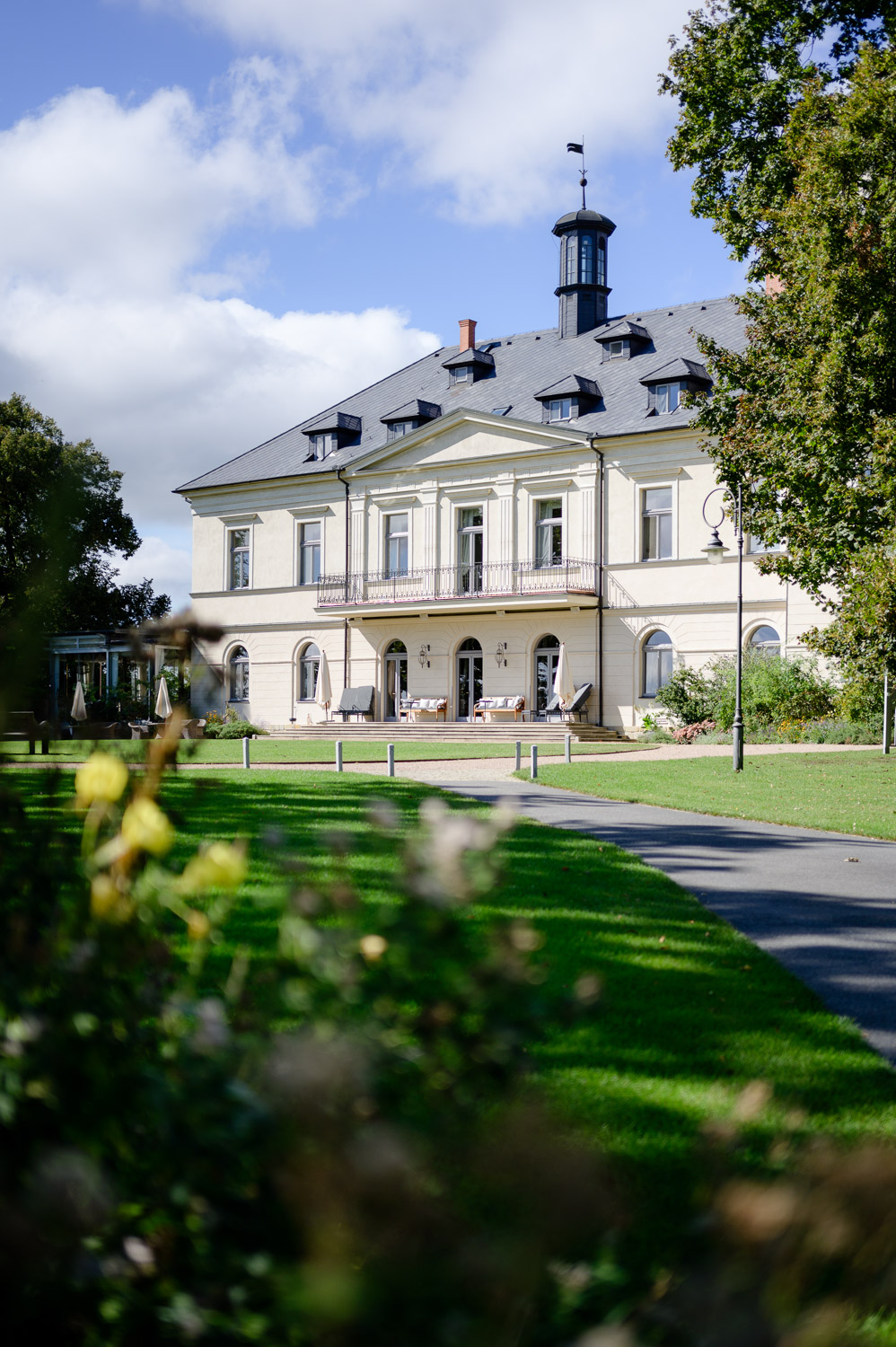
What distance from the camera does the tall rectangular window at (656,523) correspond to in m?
33.9

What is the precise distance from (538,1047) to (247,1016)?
8.96ft

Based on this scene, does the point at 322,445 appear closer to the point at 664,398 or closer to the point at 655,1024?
the point at 664,398

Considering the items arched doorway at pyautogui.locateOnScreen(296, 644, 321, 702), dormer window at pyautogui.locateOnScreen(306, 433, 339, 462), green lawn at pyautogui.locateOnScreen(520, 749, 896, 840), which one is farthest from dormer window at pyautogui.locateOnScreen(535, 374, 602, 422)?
green lawn at pyautogui.locateOnScreen(520, 749, 896, 840)

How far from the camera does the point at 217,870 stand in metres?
1.37

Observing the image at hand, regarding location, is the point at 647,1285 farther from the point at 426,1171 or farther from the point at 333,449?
the point at 333,449

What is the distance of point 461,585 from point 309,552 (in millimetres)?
6631

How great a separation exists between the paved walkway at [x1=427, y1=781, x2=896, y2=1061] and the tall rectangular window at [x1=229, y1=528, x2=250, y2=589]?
30.4 meters

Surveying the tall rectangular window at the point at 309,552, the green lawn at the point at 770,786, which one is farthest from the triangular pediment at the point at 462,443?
the green lawn at the point at 770,786

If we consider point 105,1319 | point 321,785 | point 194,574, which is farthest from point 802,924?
point 194,574

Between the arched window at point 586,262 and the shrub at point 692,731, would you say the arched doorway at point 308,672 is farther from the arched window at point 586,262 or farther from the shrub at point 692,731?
the arched window at point 586,262

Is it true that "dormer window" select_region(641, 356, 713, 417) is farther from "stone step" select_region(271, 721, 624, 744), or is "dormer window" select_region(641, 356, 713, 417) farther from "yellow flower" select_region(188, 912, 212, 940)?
"yellow flower" select_region(188, 912, 212, 940)

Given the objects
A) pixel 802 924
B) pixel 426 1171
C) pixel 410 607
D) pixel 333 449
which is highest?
pixel 333 449

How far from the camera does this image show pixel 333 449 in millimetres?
41469

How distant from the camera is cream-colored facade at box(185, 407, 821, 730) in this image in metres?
33.2
